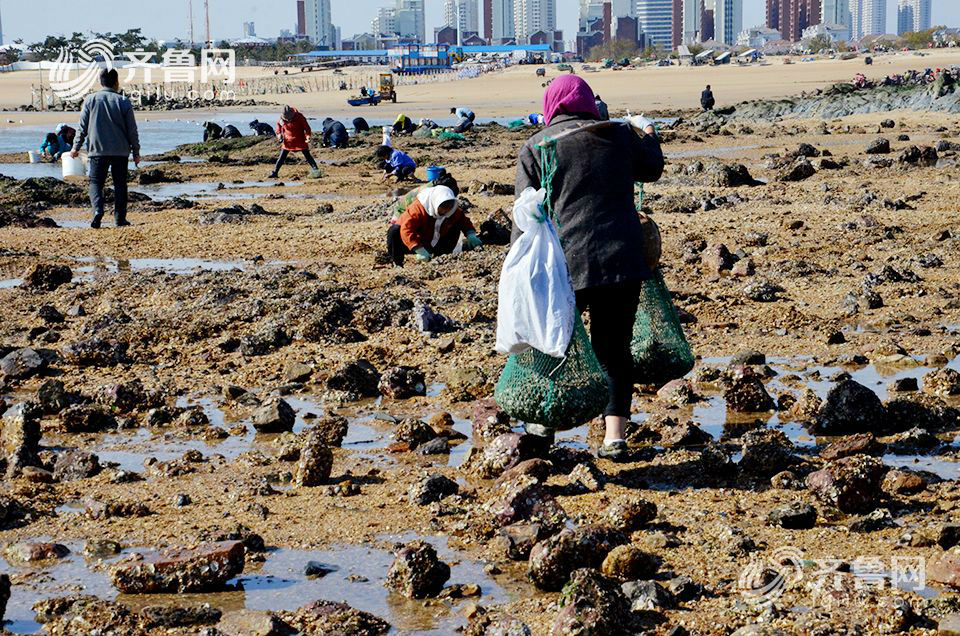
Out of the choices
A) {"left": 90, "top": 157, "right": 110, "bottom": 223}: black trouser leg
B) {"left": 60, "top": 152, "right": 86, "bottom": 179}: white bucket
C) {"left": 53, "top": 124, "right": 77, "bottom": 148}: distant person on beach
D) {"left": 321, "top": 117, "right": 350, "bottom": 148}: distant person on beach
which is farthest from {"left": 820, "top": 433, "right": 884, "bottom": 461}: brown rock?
{"left": 321, "top": 117, "right": 350, "bottom": 148}: distant person on beach

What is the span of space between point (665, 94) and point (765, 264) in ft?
188

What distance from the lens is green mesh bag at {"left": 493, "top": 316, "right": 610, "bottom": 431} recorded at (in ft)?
18.1

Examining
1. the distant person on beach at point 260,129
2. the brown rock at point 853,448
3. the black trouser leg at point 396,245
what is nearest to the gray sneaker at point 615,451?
the brown rock at point 853,448

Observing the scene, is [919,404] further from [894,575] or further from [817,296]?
[817,296]

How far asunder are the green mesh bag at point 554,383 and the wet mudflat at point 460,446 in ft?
0.81

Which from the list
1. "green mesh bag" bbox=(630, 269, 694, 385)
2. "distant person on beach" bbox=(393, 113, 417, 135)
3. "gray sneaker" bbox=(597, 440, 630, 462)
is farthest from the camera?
"distant person on beach" bbox=(393, 113, 417, 135)

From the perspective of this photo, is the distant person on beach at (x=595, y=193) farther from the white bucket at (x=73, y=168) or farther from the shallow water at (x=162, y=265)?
the white bucket at (x=73, y=168)

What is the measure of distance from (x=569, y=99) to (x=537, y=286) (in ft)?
2.93

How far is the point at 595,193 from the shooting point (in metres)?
5.64

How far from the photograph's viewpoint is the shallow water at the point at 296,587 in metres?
4.29

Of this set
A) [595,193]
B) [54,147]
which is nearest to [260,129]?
[54,147]

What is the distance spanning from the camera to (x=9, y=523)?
525 centimetres

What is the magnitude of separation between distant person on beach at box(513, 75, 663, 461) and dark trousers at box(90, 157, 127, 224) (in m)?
9.46

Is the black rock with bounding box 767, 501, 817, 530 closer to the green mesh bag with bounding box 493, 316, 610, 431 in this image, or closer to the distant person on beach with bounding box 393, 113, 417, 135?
the green mesh bag with bounding box 493, 316, 610, 431
